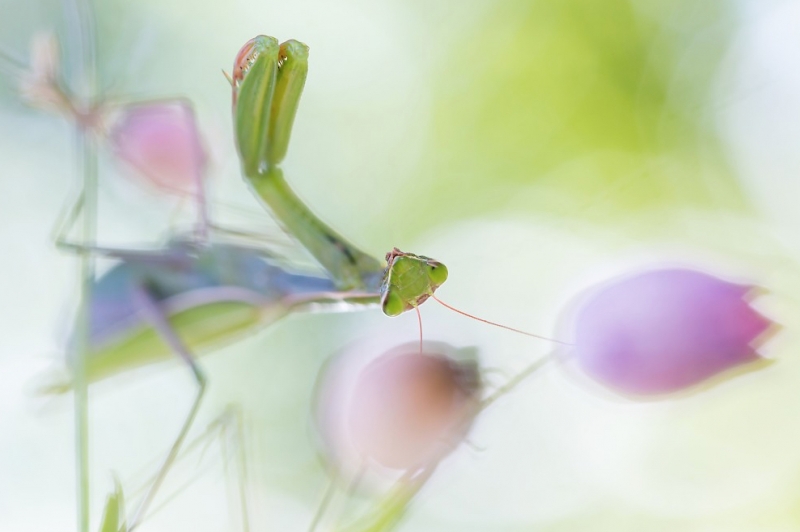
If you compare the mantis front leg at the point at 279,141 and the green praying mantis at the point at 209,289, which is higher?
the mantis front leg at the point at 279,141

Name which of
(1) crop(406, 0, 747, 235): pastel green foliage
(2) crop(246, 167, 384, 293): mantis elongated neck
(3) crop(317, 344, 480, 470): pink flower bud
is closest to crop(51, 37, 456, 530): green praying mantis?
(2) crop(246, 167, 384, 293): mantis elongated neck

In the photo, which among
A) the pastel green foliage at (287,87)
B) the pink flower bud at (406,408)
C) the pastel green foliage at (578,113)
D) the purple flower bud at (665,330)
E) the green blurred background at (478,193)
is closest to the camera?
the purple flower bud at (665,330)

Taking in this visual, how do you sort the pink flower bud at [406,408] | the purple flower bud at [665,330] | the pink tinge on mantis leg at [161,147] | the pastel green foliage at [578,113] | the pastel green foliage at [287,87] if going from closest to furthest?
the purple flower bud at [665,330], the pink flower bud at [406,408], the pastel green foliage at [287,87], the pink tinge on mantis leg at [161,147], the pastel green foliage at [578,113]

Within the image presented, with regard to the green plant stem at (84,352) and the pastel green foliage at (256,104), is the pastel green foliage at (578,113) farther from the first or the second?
the green plant stem at (84,352)

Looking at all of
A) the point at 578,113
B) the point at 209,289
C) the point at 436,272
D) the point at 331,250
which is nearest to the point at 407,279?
the point at 436,272

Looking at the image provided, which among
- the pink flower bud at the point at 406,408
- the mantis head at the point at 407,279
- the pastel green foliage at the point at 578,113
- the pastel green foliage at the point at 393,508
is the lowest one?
the pastel green foliage at the point at 393,508

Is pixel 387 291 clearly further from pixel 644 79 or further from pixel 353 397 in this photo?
pixel 644 79

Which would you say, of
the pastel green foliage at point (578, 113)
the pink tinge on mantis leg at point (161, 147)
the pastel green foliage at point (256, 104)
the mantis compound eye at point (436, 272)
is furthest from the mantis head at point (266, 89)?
the pastel green foliage at point (578, 113)

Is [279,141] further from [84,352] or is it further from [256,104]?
[84,352]
